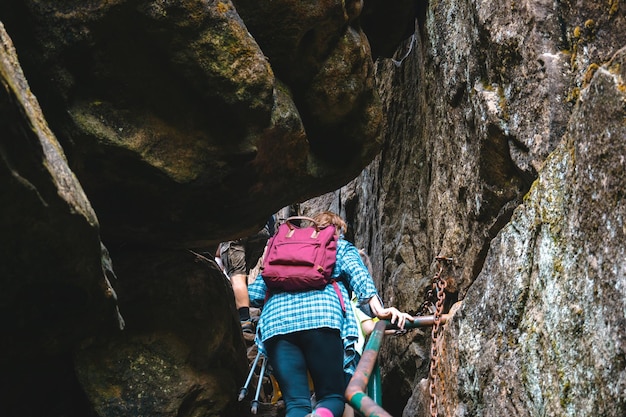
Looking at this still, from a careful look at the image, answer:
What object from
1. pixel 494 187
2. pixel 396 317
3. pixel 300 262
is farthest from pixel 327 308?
pixel 494 187

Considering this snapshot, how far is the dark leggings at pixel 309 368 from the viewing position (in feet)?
16.9

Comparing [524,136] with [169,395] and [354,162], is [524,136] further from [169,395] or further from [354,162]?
[169,395]

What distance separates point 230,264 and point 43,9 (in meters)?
5.95

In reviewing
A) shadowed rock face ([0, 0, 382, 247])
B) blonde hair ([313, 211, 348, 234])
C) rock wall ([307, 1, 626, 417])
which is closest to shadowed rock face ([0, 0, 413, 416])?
shadowed rock face ([0, 0, 382, 247])

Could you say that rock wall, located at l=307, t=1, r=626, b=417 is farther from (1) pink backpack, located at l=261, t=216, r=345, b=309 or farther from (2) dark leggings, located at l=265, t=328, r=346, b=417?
(1) pink backpack, located at l=261, t=216, r=345, b=309

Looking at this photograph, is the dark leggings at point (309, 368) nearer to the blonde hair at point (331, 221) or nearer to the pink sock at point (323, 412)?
the pink sock at point (323, 412)

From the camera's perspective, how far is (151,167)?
209 inches

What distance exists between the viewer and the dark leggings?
5.15 m

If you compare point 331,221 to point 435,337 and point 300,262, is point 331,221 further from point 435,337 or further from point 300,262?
point 435,337

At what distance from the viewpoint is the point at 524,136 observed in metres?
4.85

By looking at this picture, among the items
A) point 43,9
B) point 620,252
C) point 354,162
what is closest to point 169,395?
point 354,162

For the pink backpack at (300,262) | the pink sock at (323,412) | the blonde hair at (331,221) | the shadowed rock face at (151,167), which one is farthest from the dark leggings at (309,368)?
the shadowed rock face at (151,167)

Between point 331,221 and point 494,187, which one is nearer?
point 494,187

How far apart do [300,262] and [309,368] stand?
848 millimetres
